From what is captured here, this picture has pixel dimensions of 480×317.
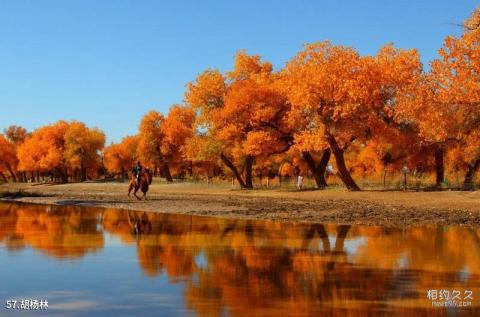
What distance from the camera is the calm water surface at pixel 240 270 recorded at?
744cm

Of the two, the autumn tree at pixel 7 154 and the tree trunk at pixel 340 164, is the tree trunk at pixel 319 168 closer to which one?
the tree trunk at pixel 340 164

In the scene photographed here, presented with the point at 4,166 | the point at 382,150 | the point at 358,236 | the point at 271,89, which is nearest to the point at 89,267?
the point at 358,236

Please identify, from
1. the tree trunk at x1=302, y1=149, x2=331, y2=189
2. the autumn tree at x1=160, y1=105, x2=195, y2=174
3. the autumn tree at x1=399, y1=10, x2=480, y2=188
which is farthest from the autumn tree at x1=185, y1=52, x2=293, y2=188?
the autumn tree at x1=160, y1=105, x2=195, y2=174

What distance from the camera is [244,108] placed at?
1935 inches

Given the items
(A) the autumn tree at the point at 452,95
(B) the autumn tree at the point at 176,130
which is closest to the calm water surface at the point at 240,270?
(A) the autumn tree at the point at 452,95

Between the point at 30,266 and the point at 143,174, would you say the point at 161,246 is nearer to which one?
the point at 30,266

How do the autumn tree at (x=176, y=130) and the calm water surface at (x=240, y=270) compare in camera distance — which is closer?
the calm water surface at (x=240, y=270)

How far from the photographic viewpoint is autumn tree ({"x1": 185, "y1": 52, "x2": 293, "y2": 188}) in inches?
1877

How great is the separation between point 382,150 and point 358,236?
136 ft

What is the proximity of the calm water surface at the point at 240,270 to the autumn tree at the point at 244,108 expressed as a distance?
3120 cm

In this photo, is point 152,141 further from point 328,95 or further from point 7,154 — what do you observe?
point 328,95

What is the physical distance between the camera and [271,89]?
4816cm

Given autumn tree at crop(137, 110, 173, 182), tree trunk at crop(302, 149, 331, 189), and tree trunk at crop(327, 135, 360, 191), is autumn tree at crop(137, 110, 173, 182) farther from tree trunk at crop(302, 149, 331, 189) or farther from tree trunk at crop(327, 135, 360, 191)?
tree trunk at crop(327, 135, 360, 191)

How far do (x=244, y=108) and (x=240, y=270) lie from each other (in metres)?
39.7
